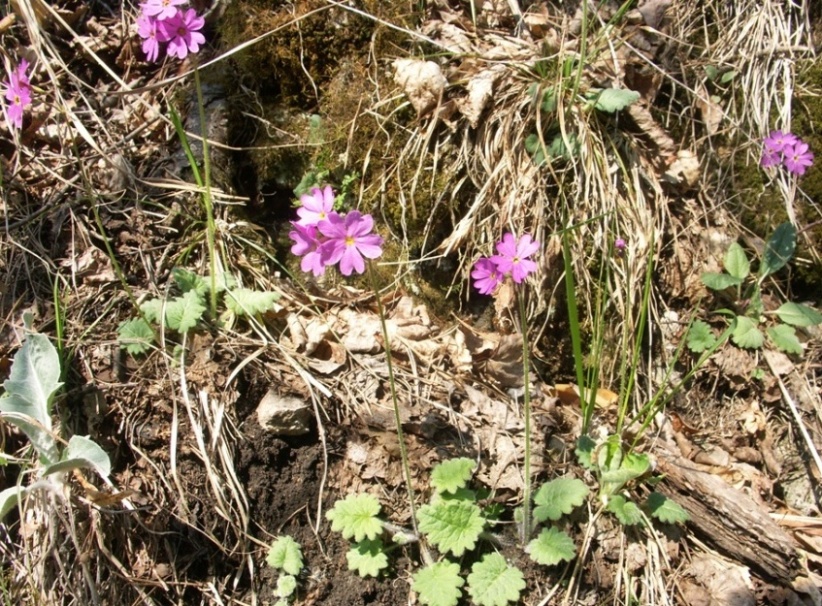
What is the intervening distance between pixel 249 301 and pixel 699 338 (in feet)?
5.79

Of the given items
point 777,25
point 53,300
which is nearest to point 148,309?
point 53,300

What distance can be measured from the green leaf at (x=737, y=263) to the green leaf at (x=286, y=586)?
2.07m

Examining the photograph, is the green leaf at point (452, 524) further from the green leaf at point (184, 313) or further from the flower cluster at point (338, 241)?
the green leaf at point (184, 313)

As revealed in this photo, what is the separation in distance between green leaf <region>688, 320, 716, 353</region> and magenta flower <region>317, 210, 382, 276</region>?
1.59 m

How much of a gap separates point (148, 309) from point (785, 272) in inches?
103

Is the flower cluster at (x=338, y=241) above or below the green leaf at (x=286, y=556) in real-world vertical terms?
above

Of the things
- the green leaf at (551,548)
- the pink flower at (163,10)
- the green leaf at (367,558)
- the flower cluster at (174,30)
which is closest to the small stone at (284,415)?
the green leaf at (367,558)

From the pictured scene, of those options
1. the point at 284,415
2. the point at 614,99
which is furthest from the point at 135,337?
the point at 614,99

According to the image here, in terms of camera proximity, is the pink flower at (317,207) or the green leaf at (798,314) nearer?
the pink flower at (317,207)

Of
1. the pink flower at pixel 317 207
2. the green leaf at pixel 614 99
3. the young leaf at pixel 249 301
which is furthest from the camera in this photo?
the green leaf at pixel 614 99

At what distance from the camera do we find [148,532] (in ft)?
7.35

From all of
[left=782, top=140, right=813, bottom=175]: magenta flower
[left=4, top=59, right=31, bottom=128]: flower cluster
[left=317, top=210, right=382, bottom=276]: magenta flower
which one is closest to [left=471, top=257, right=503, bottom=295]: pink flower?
[left=317, top=210, right=382, bottom=276]: magenta flower

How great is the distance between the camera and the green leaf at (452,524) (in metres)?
2.20

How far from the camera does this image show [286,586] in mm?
2225
